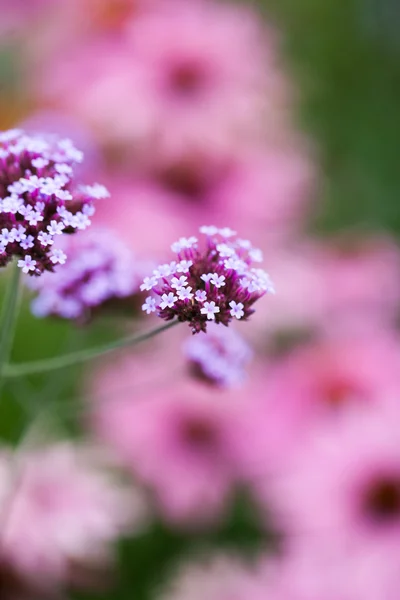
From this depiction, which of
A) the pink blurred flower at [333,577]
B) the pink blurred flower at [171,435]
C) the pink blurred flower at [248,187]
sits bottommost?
the pink blurred flower at [333,577]

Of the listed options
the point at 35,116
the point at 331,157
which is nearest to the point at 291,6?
the point at 331,157

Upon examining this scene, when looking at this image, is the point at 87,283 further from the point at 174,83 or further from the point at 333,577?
the point at 174,83

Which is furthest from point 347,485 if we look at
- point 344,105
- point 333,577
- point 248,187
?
point 344,105

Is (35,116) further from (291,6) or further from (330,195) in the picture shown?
(291,6)

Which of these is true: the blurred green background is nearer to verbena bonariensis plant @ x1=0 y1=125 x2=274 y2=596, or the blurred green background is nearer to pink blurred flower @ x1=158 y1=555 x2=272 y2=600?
pink blurred flower @ x1=158 y1=555 x2=272 y2=600

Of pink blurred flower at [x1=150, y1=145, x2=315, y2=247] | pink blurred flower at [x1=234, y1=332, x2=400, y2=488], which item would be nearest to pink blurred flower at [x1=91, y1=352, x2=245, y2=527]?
pink blurred flower at [x1=234, y1=332, x2=400, y2=488]

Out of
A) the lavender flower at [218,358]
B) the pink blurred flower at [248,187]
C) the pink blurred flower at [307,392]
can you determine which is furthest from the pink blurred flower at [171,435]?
the lavender flower at [218,358]

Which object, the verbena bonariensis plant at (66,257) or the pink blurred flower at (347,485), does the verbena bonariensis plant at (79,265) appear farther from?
the pink blurred flower at (347,485)
